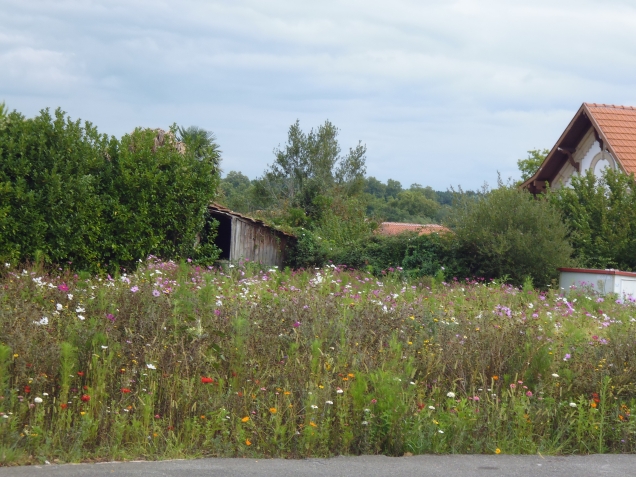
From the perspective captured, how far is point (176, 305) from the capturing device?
771 cm

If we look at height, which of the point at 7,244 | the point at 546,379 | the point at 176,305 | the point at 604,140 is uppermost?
the point at 604,140

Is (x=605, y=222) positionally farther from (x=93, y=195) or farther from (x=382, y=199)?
(x=382, y=199)

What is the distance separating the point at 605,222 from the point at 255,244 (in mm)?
11463

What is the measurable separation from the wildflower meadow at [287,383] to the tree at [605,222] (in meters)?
16.6

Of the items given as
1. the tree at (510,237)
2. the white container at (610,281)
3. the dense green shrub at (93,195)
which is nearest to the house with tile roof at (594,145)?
the tree at (510,237)

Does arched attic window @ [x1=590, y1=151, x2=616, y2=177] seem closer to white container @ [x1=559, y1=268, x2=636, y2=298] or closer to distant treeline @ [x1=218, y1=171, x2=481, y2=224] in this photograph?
distant treeline @ [x1=218, y1=171, x2=481, y2=224]

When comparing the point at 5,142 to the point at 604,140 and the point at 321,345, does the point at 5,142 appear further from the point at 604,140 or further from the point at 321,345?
the point at 604,140

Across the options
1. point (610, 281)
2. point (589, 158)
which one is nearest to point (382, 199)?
point (589, 158)

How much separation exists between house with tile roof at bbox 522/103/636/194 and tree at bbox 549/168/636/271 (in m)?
2.73

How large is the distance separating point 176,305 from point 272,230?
17925 millimetres

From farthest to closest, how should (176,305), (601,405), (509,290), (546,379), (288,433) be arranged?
(509,290) < (176,305) < (546,379) < (601,405) < (288,433)

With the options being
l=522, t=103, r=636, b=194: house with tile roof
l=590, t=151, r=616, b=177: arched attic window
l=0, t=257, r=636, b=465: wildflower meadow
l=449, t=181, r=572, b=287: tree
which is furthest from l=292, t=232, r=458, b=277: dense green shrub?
l=0, t=257, r=636, b=465: wildflower meadow

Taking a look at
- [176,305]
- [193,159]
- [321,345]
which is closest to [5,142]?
[193,159]

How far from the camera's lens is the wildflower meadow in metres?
5.77
